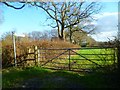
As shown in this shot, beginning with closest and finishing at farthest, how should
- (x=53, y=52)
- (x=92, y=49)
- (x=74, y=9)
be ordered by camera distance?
(x=92, y=49) → (x=53, y=52) → (x=74, y=9)

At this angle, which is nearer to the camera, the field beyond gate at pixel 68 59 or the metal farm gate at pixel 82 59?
the metal farm gate at pixel 82 59

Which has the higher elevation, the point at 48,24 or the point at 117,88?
the point at 48,24

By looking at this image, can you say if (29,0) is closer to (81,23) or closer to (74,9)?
(74,9)

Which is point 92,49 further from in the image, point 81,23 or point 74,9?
point 81,23

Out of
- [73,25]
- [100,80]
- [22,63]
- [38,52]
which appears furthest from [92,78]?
[73,25]

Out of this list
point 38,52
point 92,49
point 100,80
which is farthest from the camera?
point 38,52

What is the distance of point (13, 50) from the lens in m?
15.9

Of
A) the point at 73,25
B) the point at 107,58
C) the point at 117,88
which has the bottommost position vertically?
the point at 117,88

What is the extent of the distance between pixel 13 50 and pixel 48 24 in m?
16.7

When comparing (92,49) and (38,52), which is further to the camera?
(38,52)

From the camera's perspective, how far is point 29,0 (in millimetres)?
15656

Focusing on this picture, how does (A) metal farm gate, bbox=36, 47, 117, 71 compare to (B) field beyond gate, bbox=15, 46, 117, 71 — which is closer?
(A) metal farm gate, bbox=36, 47, 117, 71

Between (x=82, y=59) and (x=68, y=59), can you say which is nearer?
(x=82, y=59)

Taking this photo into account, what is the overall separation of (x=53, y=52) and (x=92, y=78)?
8303mm
